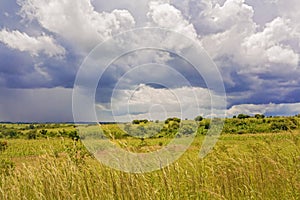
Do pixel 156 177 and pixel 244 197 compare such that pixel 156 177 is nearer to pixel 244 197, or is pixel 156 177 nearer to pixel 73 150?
pixel 244 197

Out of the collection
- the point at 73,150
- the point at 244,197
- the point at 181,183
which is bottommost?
the point at 244,197

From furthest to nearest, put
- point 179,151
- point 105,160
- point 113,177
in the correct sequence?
point 179,151 < point 105,160 < point 113,177

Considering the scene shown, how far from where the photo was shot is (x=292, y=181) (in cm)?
464

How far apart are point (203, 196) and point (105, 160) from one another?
2078 mm

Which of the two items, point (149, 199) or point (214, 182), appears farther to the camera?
point (214, 182)

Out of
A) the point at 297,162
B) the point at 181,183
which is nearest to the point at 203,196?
the point at 181,183

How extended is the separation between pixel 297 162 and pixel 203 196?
1.43 meters

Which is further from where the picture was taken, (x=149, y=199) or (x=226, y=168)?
(x=226, y=168)

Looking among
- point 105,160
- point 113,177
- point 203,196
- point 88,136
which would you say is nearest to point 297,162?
point 203,196

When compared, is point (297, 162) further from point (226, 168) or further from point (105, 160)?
point (105, 160)

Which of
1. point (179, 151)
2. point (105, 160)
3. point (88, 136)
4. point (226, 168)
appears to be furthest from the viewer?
point (88, 136)

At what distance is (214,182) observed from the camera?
Result: 16.8 ft

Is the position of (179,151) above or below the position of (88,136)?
below

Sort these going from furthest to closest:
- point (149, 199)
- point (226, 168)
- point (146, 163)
A: point (146, 163)
point (226, 168)
point (149, 199)
